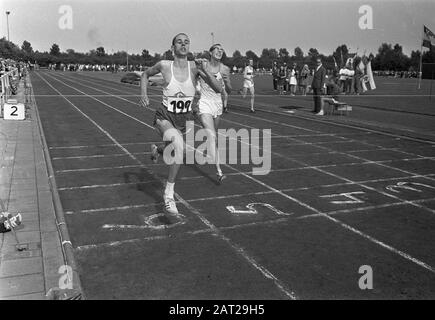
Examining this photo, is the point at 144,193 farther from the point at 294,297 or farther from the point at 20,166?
the point at 294,297

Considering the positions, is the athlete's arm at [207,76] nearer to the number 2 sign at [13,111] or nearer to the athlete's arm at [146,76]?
the athlete's arm at [146,76]

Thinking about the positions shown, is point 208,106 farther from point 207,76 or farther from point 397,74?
point 397,74

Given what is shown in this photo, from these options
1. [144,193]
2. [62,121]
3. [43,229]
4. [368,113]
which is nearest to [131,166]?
[144,193]

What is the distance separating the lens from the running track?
4.07m

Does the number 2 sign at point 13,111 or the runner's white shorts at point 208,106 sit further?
the number 2 sign at point 13,111

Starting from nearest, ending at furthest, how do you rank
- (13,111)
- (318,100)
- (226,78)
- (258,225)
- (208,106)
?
(258,225)
(226,78)
(208,106)
(13,111)
(318,100)

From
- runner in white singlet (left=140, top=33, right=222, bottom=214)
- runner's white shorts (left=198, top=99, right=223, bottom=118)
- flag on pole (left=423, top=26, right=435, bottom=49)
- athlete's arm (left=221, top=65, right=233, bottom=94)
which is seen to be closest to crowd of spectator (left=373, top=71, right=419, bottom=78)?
flag on pole (left=423, top=26, right=435, bottom=49)

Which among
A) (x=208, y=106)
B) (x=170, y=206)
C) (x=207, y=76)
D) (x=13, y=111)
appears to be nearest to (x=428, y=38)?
(x=208, y=106)

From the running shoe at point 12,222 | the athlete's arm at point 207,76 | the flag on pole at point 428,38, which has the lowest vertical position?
the running shoe at point 12,222

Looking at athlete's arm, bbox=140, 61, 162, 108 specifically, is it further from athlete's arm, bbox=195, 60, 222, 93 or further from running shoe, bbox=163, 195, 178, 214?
running shoe, bbox=163, 195, 178, 214

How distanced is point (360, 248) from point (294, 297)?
149 cm

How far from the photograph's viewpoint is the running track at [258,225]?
407 cm

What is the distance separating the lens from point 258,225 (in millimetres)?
5633

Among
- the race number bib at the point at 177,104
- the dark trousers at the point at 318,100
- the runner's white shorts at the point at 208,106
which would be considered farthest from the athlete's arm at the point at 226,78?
the dark trousers at the point at 318,100
